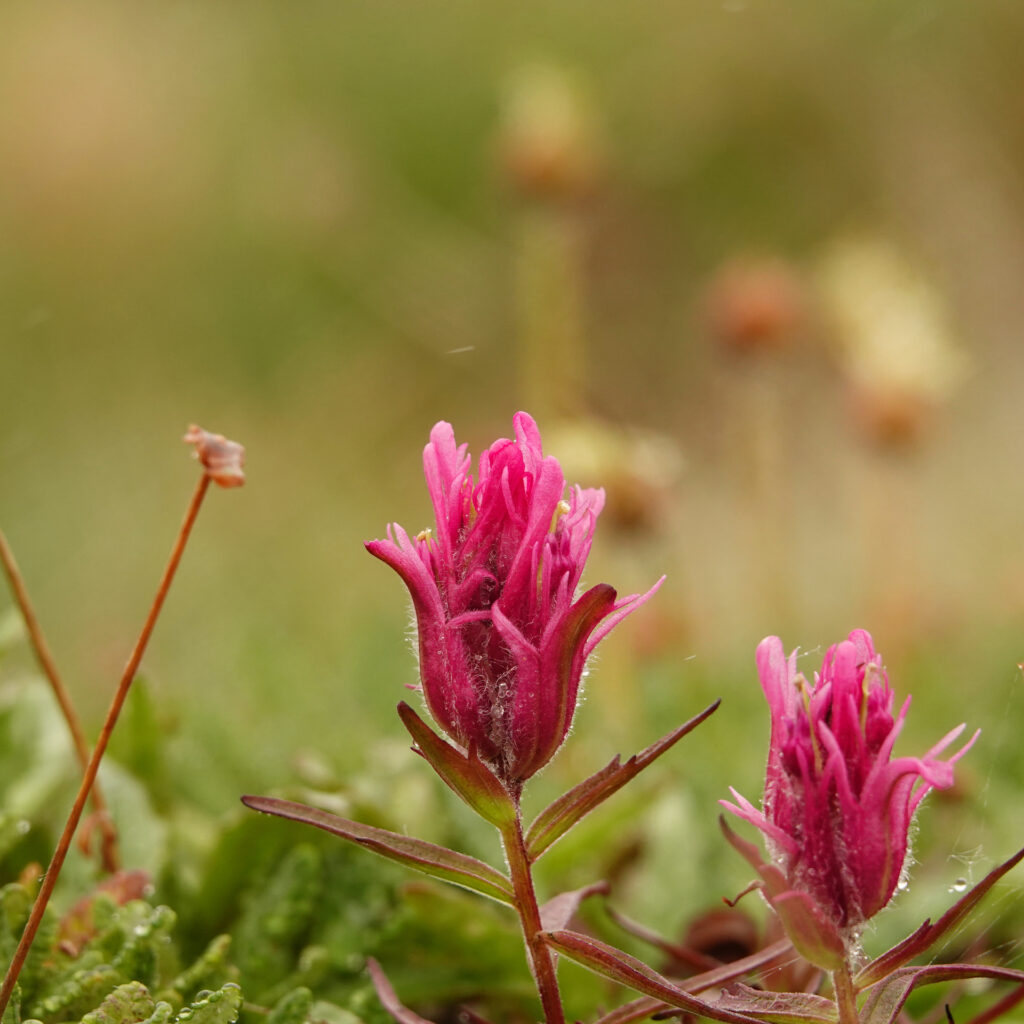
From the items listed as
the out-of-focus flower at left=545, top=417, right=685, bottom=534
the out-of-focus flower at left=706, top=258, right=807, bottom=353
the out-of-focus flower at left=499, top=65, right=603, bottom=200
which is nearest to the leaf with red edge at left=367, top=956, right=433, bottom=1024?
the out-of-focus flower at left=545, top=417, right=685, bottom=534

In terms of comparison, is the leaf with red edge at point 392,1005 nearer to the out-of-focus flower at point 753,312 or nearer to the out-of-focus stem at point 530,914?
the out-of-focus stem at point 530,914

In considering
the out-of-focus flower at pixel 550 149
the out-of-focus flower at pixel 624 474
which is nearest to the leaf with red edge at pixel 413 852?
the out-of-focus flower at pixel 624 474

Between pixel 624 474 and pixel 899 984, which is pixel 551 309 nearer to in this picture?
pixel 624 474

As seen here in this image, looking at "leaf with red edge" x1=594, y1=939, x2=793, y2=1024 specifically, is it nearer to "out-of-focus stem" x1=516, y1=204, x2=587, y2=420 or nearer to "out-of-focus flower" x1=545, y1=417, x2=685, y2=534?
"out-of-focus flower" x1=545, y1=417, x2=685, y2=534

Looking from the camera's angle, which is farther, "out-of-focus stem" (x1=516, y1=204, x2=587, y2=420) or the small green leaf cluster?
"out-of-focus stem" (x1=516, y1=204, x2=587, y2=420)

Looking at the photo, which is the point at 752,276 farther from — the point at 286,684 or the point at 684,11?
the point at 684,11

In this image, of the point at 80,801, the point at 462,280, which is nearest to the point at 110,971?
the point at 80,801

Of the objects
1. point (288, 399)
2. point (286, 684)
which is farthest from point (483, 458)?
point (288, 399)
